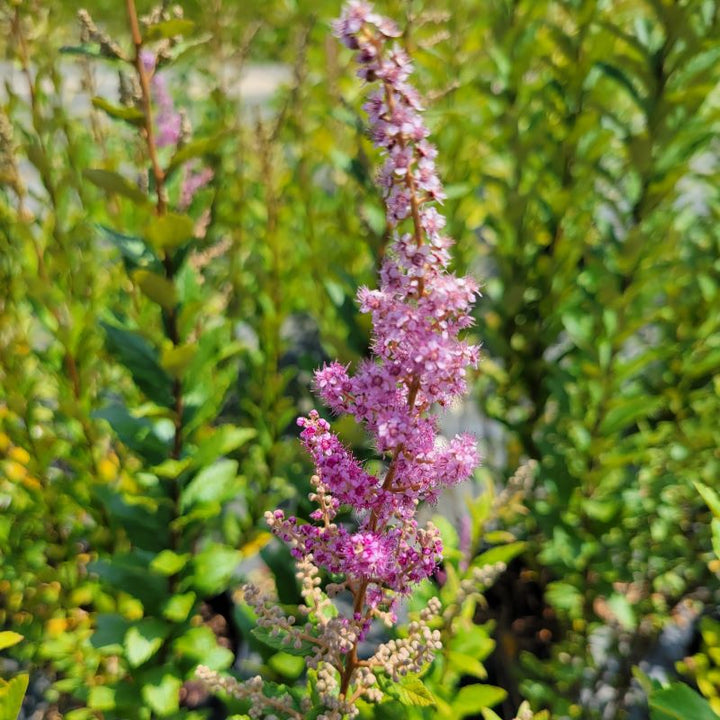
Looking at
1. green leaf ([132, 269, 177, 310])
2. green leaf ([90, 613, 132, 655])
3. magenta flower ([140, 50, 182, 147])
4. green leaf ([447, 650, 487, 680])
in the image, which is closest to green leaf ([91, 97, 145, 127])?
green leaf ([132, 269, 177, 310])

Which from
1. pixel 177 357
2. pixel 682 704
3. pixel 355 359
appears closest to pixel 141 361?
pixel 177 357

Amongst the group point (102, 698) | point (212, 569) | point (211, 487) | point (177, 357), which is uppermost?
point (177, 357)

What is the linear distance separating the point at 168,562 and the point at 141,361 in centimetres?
32

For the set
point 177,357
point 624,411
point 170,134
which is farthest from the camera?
point 170,134

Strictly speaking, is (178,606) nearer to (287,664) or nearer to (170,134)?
(287,664)

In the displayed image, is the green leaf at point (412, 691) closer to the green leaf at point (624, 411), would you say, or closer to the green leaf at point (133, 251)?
the green leaf at point (133, 251)

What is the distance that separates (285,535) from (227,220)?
142cm

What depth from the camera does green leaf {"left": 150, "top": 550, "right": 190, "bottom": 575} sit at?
1012 mm

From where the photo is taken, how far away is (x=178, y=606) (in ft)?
3.46

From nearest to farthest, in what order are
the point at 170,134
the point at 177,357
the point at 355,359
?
the point at 177,357, the point at 355,359, the point at 170,134

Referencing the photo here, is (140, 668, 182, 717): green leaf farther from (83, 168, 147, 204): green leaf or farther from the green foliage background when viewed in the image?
(83, 168, 147, 204): green leaf

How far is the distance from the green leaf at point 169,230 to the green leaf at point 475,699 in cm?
78

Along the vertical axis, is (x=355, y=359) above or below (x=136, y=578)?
above

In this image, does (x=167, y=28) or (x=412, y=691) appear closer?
(x=412, y=691)
